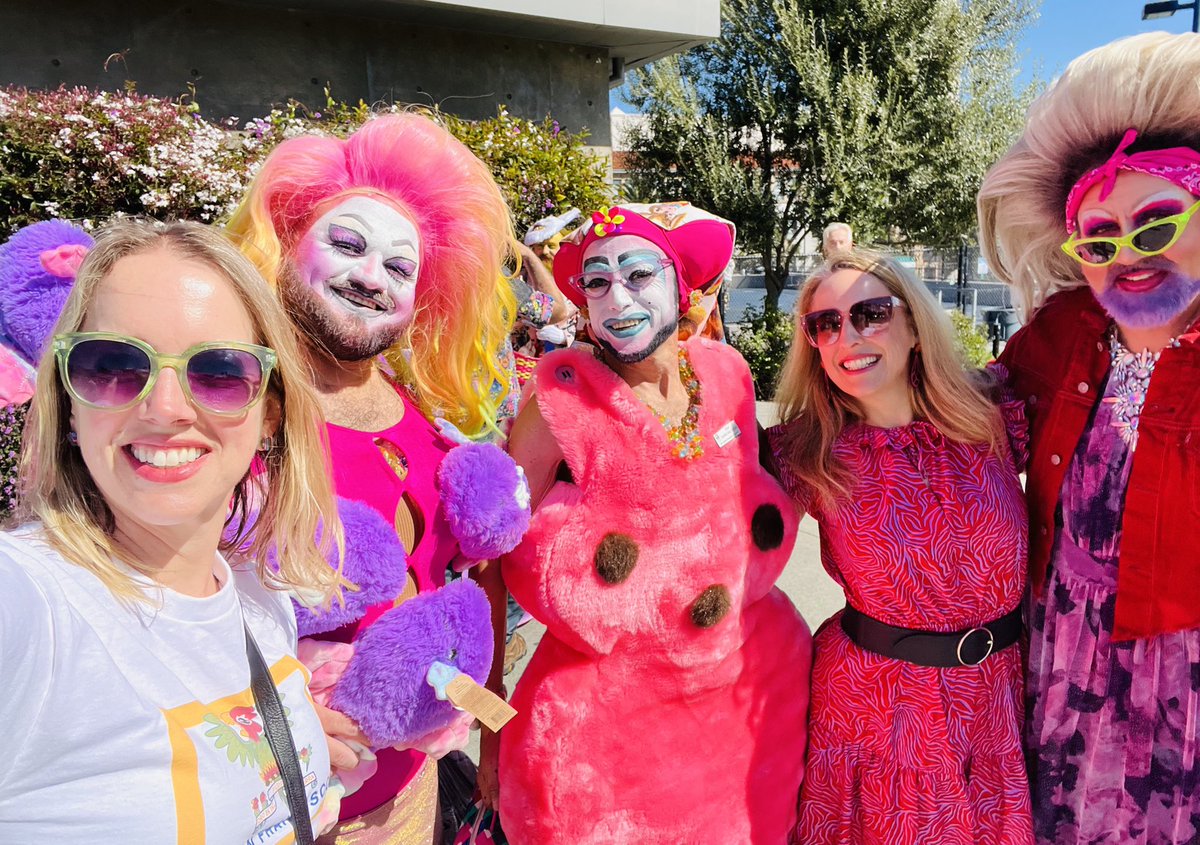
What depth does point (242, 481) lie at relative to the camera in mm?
1327

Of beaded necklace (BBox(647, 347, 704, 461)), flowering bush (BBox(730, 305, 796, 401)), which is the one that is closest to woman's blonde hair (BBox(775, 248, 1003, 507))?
beaded necklace (BBox(647, 347, 704, 461))

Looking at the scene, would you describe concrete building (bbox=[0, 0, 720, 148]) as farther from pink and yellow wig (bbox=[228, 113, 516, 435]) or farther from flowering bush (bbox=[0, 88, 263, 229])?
pink and yellow wig (bbox=[228, 113, 516, 435])

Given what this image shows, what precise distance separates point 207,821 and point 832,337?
5.39 feet

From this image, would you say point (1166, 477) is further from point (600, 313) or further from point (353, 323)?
point (353, 323)

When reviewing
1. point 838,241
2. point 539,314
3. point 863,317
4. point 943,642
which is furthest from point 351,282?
point 539,314

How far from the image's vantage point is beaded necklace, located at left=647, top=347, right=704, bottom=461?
2023mm

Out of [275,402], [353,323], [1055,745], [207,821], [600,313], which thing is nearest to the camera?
[207,821]

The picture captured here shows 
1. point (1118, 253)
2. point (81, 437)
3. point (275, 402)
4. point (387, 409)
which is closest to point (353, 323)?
point (387, 409)

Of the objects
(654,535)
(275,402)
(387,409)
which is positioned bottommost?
(654,535)

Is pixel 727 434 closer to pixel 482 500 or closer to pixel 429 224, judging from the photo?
pixel 482 500

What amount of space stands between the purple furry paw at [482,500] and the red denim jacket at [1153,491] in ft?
4.27

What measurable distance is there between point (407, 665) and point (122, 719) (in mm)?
630

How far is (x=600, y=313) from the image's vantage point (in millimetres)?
2086

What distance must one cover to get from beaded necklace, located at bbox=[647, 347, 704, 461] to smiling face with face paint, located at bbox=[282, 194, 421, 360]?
0.74 m
